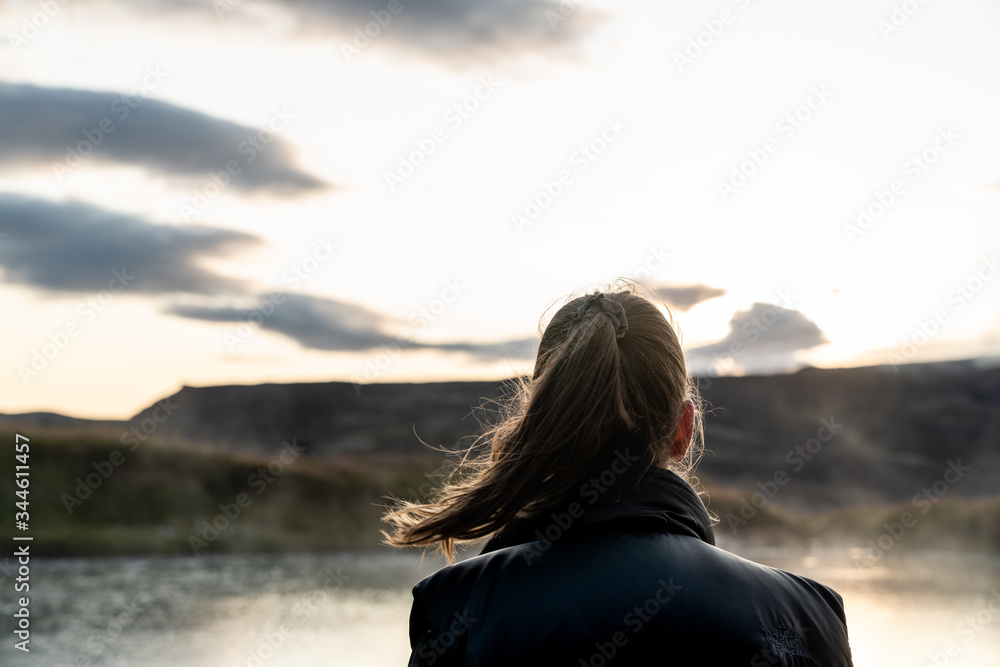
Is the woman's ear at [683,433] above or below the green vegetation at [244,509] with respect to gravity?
below

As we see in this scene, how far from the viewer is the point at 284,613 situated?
794cm

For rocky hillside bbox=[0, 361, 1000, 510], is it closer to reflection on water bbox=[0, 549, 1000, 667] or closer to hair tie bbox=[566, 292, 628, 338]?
reflection on water bbox=[0, 549, 1000, 667]

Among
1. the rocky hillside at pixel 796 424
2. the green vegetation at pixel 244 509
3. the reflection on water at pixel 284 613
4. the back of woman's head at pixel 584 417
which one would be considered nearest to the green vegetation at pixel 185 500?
the green vegetation at pixel 244 509

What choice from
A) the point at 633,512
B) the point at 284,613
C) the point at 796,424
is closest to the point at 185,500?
the point at 284,613

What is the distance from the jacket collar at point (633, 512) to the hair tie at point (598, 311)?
11.5 inches

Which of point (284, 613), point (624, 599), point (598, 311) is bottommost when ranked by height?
point (284, 613)

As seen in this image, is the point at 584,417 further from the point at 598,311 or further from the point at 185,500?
the point at 185,500

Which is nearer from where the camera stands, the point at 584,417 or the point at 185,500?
the point at 584,417

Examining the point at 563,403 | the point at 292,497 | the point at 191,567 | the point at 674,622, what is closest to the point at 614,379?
the point at 563,403

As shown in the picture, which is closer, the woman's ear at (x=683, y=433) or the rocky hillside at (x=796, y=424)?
the woman's ear at (x=683, y=433)

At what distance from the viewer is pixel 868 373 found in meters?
45.9

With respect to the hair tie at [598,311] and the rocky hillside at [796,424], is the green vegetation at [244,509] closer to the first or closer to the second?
the hair tie at [598,311]

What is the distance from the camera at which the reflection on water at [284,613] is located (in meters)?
6.46

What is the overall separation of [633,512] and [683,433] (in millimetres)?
290
